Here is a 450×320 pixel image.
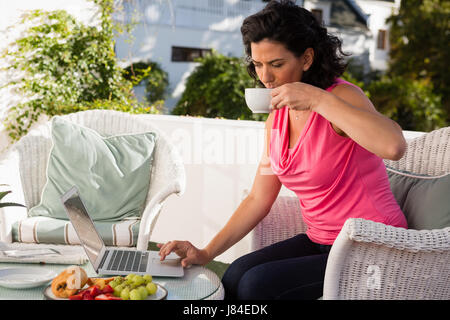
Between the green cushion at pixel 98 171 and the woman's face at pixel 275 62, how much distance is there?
1.23 meters

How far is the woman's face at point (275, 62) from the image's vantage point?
→ 1455 mm

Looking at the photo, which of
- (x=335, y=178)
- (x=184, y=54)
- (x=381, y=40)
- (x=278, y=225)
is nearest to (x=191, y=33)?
(x=184, y=54)

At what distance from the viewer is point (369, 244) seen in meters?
1.30

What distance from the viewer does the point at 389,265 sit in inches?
51.9

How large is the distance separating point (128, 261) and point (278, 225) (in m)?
0.64

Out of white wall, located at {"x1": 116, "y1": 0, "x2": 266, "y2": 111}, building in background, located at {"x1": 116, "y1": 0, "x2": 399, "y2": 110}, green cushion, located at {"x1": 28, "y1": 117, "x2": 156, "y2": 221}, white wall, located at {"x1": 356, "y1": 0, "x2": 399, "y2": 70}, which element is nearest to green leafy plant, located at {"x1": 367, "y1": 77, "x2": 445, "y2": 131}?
building in background, located at {"x1": 116, "y1": 0, "x2": 399, "y2": 110}

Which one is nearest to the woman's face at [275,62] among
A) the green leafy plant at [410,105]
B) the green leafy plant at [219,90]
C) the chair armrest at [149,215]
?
the chair armrest at [149,215]

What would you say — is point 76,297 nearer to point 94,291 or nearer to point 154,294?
point 94,291

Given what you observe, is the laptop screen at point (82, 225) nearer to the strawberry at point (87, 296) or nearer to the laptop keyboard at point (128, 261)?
the laptop keyboard at point (128, 261)

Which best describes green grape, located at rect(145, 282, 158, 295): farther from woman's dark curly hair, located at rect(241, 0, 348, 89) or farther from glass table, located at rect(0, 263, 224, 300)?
woman's dark curly hair, located at rect(241, 0, 348, 89)

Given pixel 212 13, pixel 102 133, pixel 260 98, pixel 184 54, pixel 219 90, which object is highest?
pixel 212 13
